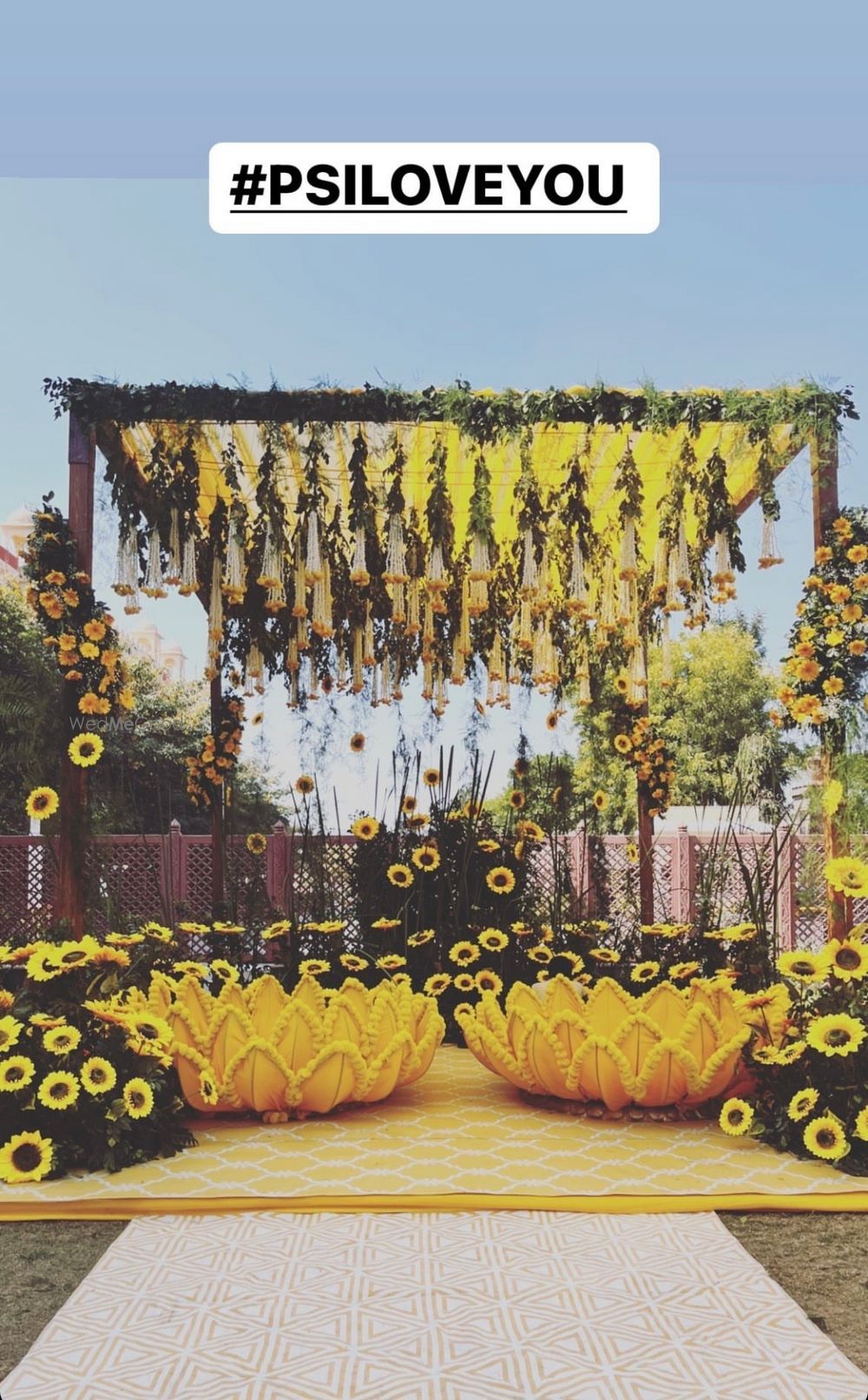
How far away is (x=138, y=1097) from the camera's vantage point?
2879mm

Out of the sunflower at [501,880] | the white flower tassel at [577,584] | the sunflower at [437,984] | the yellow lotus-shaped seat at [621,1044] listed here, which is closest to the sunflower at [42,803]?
the sunflower at [437,984]

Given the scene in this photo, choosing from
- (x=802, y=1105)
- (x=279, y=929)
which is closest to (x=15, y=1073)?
(x=279, y=929)

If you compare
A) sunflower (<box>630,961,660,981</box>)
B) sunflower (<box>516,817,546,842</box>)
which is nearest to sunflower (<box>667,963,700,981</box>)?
sunflower (<box>630,961,660,981</box>)

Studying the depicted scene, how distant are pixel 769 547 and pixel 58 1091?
3678 mm

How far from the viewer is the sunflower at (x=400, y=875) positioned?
4.84 meters

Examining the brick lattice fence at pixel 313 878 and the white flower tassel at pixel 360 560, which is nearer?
the brick lattice fence at pixel 313 878

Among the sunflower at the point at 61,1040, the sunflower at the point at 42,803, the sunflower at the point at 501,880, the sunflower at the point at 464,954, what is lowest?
the sunflower at the point at 464,954

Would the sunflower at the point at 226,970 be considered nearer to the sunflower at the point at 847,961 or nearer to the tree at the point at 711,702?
Result: the sunflower at the point at 847,961

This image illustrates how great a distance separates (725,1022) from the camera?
3.26 metres

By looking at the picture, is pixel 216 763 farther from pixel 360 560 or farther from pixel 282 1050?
pixel 282 1050

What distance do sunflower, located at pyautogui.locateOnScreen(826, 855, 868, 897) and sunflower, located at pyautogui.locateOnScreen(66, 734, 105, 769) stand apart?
9.56 ft

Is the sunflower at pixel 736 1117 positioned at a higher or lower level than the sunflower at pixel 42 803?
lower

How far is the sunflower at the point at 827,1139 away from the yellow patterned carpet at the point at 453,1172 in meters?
0.05

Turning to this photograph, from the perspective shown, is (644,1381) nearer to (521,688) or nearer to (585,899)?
(585,899)
